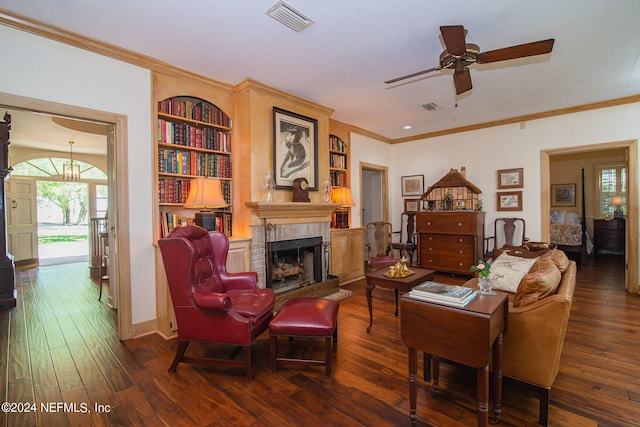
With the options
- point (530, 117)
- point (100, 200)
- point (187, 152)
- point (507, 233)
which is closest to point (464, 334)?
point (187, 152)

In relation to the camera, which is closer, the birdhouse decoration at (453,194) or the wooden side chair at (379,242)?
the wooden side chair at (379,242)

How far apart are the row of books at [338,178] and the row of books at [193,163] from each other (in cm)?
202

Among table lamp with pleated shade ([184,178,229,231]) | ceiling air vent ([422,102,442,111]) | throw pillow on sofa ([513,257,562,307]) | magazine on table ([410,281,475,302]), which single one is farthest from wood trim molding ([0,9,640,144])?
throw pillow on sofa ([513,257,562,307])

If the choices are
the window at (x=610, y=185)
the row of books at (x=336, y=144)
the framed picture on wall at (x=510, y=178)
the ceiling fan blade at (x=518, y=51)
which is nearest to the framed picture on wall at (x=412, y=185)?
the framed picture on wall at (x=510, y=178)

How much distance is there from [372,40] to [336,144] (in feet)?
8.49

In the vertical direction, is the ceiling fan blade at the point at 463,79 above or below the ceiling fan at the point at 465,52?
below

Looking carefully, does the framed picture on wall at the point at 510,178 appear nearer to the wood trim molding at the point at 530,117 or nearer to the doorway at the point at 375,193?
the wood trim molding at the point at 530,117

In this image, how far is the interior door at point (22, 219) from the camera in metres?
6.49

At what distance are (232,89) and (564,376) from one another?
4257 millimetres

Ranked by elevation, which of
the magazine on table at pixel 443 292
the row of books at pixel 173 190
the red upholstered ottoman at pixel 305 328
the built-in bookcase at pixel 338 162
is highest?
the built-in bookcase at pixel 338 162

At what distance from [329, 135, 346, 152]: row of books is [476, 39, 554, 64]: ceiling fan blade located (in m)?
2.91

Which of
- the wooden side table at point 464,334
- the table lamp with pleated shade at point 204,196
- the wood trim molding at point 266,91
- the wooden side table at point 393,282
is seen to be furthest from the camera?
the wood trim molding at point 266,91

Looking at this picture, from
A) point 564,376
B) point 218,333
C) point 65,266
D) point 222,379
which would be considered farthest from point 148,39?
point 65,266

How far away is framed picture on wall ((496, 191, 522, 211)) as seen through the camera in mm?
5098
